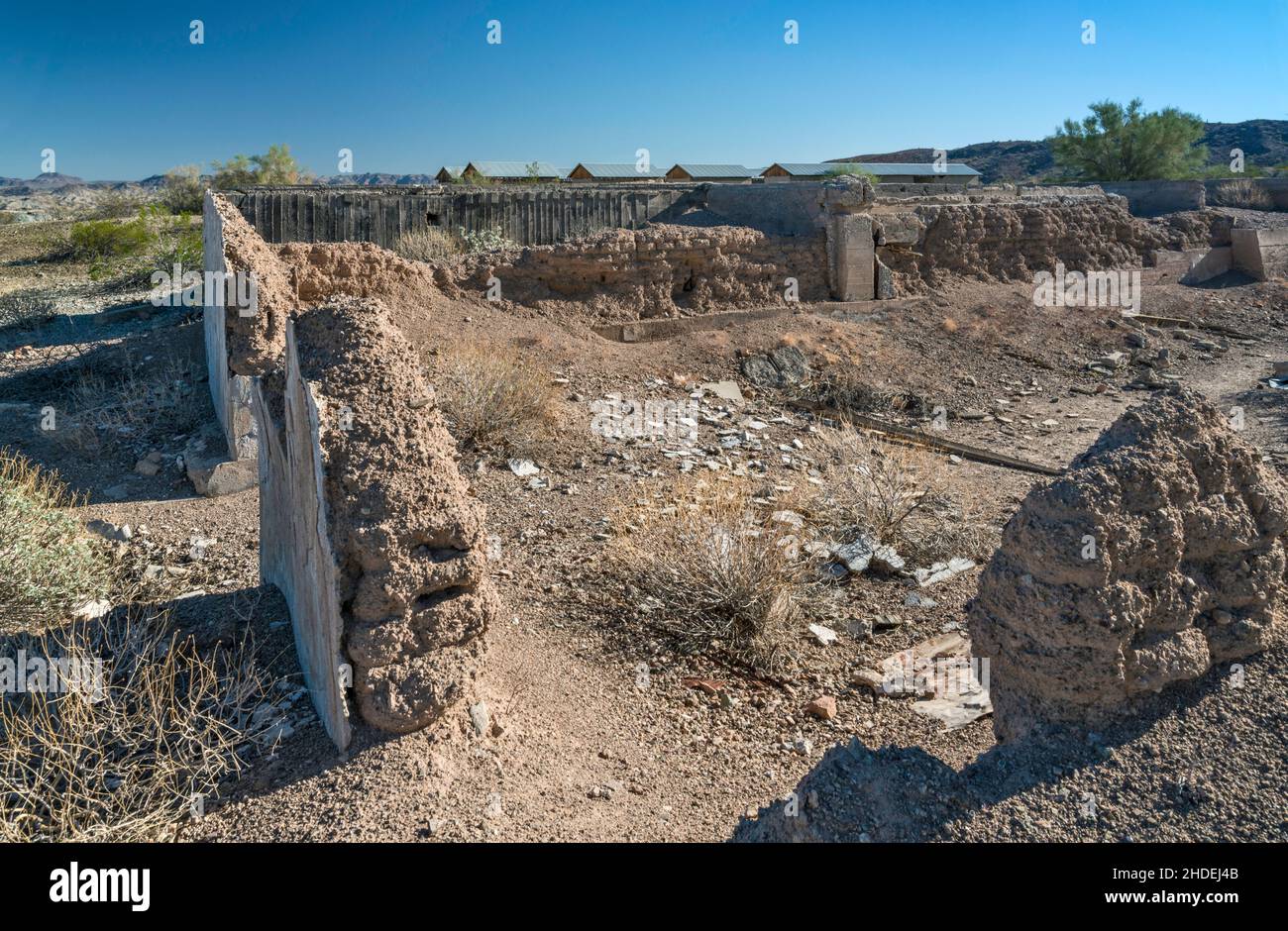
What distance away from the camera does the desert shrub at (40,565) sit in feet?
13.6

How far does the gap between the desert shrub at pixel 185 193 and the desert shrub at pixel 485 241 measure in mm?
14968

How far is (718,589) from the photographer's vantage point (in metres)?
4.63

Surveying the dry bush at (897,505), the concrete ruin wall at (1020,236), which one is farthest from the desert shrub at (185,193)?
the dry bush at (897,505)

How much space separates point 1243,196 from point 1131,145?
7.91 meters

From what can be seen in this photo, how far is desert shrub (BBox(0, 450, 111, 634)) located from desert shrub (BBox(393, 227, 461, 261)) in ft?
18.2

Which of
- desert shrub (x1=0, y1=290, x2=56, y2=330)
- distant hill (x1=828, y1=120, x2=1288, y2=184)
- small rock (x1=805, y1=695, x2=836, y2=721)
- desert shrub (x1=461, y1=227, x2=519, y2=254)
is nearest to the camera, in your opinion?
small rock (x1=805, y1=695, x2=836, y2=721)

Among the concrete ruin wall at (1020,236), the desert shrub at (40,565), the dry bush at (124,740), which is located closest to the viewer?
the dry bush at (124,740)

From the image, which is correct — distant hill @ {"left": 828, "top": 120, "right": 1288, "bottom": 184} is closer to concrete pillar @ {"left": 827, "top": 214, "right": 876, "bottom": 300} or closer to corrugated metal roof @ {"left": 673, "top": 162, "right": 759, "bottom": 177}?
corrugated metal roof @ {"left": 673, "top": 162, "right": 759, "bottom": 177}

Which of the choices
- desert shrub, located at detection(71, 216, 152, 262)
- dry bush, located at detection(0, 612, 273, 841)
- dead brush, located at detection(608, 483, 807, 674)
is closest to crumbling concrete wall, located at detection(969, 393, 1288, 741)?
dead brush, located at detection(608, 483, 807, 674)

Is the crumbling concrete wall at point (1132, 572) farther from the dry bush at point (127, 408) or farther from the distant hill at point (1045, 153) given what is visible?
the distant hill at point (1045, 153)

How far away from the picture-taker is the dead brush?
14.8 ft
